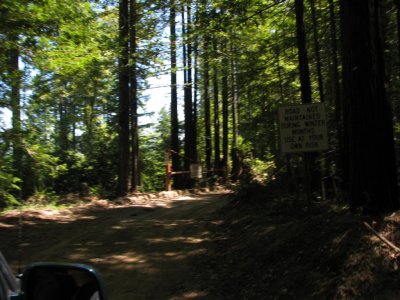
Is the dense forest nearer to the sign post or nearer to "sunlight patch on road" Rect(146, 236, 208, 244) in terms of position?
the sign post

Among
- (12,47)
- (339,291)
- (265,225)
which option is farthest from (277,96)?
(339,291)

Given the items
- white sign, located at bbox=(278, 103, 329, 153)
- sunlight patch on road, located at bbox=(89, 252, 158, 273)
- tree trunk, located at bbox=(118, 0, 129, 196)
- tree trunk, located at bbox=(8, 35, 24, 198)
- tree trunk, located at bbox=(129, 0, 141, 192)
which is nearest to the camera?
sunlight patch on road, located at bbox=(89, 252, 158, 273)

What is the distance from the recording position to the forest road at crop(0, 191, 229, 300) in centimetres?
696

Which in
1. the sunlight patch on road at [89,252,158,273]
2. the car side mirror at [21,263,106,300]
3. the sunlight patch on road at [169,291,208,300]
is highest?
the car side mirror at [21,263,106,300]

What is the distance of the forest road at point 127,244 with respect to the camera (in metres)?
6.96

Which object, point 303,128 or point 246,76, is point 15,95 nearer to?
point 246,76

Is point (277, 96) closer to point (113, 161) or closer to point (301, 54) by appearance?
point (301, 54)

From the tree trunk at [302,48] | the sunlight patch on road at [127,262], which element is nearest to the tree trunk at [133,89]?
the tree trunk at [302,48]

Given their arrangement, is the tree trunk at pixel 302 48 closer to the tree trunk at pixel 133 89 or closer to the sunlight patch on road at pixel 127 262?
the sunlight patch on road at pixel 127 262

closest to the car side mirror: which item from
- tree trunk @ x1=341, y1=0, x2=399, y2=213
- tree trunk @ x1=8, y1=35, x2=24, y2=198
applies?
tree trunk @ x1=341, y1=0, x2=399, y2=213

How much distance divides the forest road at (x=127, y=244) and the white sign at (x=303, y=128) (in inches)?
109

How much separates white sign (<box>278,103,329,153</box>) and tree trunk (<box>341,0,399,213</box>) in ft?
6.15

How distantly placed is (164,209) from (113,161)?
39.0 ft

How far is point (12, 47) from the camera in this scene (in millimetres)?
11055
